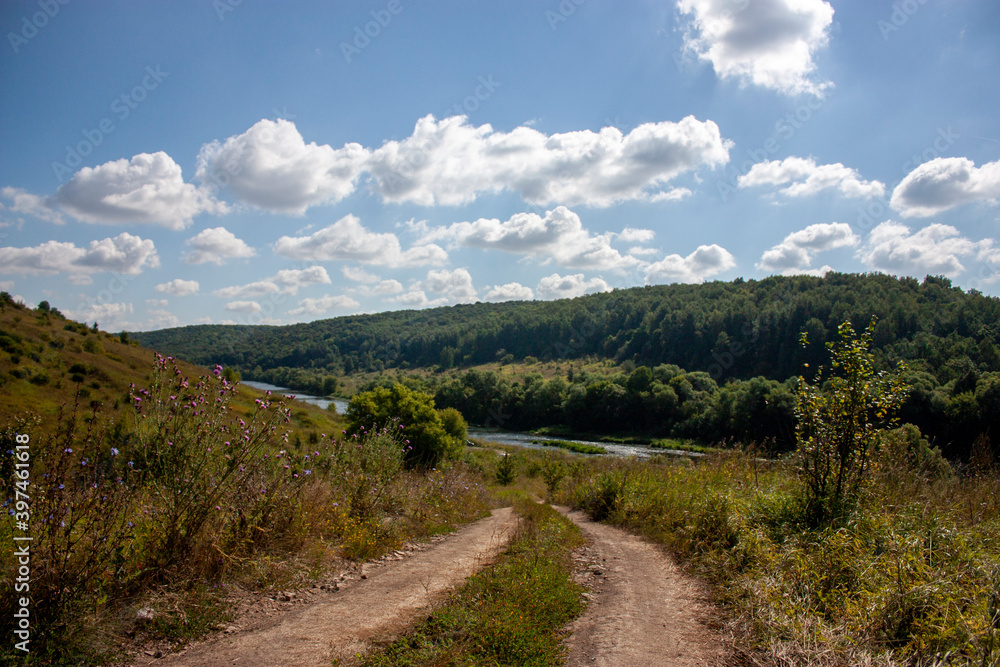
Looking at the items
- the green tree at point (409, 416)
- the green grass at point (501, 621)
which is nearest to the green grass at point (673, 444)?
the green tree at point (409, 416)

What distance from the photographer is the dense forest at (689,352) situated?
53438mm

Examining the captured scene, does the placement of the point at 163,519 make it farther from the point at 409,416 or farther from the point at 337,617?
the point at 409,416

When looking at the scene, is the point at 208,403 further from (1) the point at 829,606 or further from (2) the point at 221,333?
(2) the point at 221,333

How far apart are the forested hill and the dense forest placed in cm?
34

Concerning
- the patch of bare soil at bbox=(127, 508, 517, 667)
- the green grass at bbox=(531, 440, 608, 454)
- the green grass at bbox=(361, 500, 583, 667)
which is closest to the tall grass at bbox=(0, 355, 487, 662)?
the patch of bare soil at bbox=(127, 508, 517, 667)

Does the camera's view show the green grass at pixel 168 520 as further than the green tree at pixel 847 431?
No

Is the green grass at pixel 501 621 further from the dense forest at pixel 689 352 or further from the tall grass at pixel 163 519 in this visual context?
the dense forest at pixel 689 352

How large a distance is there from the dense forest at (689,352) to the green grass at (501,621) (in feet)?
35.4

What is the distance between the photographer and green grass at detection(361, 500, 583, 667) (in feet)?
13.8

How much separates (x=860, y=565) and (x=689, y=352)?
102439 mm

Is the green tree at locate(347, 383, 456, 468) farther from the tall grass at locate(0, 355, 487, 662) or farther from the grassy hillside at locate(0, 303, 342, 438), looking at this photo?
the tall grass at locate(0, 355, 487, 662)

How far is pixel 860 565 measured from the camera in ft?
18.0

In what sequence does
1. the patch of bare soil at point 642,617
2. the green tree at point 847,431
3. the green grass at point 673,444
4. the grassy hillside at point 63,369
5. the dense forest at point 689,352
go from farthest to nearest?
the green grass at point 673,444
the dense forest at point 689,352
the grassy hillside at point 63,369
the green tree at point 847,431
the patch of bare soil at point 642,617

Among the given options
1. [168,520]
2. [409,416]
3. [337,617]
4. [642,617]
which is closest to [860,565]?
[642,617]
